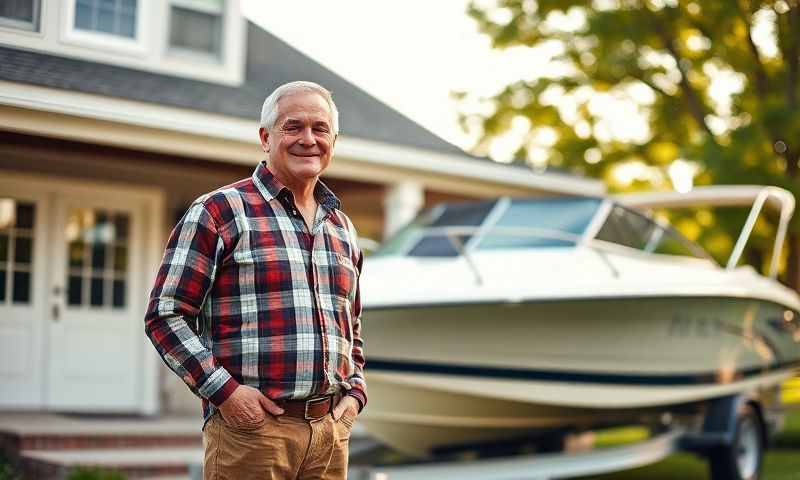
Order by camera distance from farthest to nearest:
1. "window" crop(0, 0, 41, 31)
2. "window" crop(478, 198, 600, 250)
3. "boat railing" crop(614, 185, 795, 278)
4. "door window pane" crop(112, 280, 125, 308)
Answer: "door window pane" crop(112, 280, 125, 308)
"boat railing" crop(614, 185, 795, 278)
"window" crop(478, 198, 600, 250)
"window" crop(0, 0, 41, 31)

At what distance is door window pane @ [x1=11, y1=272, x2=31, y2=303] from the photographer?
9.42 m

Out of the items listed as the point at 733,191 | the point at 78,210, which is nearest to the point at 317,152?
the point at 733,191

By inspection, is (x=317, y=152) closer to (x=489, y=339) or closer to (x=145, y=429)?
(x=489, y=339)

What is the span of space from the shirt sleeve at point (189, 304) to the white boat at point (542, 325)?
12.2 feet

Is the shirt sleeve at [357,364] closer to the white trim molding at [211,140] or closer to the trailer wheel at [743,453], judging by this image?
the white trim molding at [211,140]

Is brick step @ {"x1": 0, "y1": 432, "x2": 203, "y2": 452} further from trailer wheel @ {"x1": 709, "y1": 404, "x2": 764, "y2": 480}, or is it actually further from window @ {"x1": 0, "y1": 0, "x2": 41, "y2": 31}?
trailer wheel @ {"x1": 709, "y1": 404, "x2": 764, "y2": 480}

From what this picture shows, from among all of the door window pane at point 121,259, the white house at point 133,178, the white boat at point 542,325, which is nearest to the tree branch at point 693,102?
the white house at point 133,178

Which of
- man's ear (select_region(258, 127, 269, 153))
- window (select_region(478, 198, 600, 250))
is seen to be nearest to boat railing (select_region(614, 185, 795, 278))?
window (select_region(478, 198, 600, 250))

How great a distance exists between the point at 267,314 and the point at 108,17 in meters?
6.32

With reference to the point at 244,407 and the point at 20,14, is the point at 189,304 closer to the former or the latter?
the point at 244,407

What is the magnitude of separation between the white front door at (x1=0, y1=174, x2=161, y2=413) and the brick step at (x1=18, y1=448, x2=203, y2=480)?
1668 mm

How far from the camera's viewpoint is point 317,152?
9.96ft

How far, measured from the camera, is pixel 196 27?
390 inches

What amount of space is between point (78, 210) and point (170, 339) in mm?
7379
